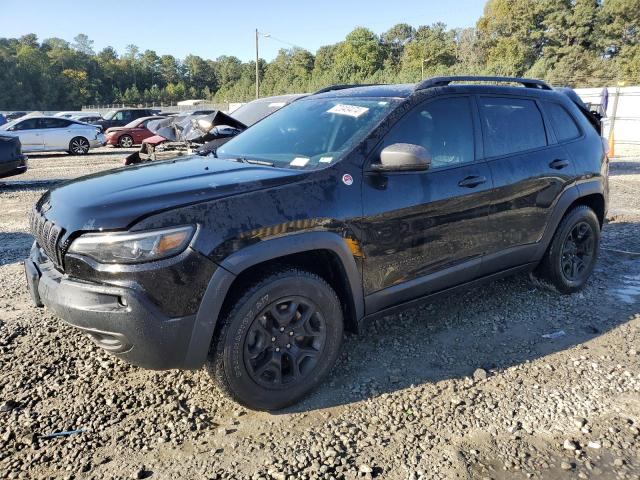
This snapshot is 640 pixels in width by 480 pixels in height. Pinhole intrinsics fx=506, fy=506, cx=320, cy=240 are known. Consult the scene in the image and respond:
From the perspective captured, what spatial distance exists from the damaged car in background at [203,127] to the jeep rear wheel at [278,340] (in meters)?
4.41

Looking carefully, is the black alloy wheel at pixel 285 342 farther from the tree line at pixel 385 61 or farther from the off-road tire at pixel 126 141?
the tree line at pixel 385 61

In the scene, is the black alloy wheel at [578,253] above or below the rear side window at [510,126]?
below

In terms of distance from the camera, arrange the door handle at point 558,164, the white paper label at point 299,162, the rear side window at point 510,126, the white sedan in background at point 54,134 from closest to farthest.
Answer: the white paper label at point 299,162
the rear side window at point 510,126
the door handle at point 558,164
the white sedan in background at point 54,134

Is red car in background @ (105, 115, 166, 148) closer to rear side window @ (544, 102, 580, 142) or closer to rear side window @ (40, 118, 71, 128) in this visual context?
rear side window @ (40, 118, 71, 128)

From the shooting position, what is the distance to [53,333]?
3.69 m

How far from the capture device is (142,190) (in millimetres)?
2650

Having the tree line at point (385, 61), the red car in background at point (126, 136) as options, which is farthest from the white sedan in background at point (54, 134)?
the tree line at point (385, 61)

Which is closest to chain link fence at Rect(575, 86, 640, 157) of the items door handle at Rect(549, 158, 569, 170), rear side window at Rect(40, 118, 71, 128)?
door handle at Rect(549, 158, 569, 170)

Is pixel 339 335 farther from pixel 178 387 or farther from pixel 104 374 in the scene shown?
pixel 104 374

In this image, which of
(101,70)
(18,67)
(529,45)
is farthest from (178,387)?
(101,70)

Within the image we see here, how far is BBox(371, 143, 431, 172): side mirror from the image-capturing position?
293 cm

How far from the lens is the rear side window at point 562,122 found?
172 inches

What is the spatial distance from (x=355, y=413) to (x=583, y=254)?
3005 millimetres

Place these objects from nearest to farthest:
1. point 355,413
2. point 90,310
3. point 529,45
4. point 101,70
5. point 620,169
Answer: point 90,310
point 355,413
point 620,169
point 529,45
point 101,70
